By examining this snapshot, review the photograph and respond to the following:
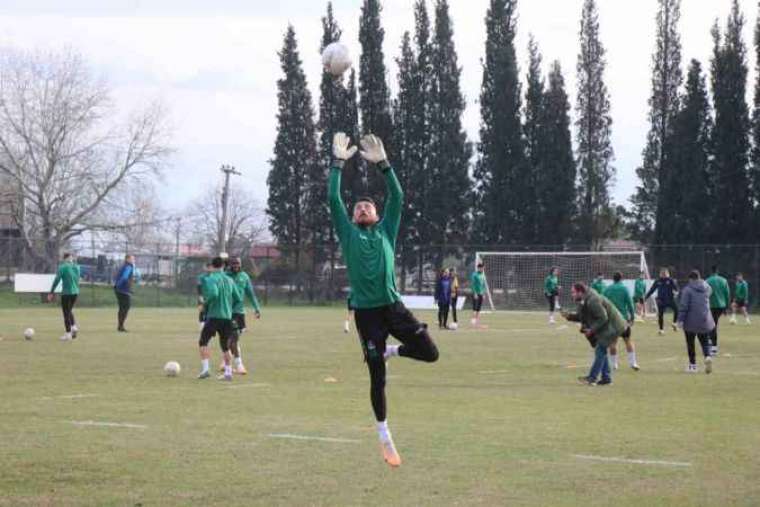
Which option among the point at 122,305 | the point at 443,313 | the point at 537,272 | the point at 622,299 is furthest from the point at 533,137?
the point at 622,299

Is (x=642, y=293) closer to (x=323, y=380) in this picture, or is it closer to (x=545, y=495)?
(x=323, y=380)

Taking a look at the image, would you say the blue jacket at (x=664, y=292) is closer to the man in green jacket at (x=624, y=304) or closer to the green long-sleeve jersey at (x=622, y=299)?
the man in green jacket at (x=624, y=304)

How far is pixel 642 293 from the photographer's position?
45.6 metres

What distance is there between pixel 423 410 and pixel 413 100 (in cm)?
6309

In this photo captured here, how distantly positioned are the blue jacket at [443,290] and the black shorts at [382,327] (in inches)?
1106

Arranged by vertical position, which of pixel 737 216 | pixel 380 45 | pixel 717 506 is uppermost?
pixel 380 45

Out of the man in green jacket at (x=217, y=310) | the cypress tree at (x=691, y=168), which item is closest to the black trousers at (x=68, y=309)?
the man in green jacket at (x=217, y=310)

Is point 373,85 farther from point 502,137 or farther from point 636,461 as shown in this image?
point 636,461

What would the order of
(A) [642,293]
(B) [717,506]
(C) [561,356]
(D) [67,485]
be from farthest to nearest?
(A) [642,293] < (C) [561,356] < (D) [67,485] < (B) [717,506]

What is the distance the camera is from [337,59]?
39.0 feet

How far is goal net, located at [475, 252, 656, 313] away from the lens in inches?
2391

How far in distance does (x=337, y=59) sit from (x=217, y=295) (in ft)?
29.1

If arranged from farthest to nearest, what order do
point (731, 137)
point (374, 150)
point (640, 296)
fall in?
point (731, 137)
point (640, 296)
point (374, 150)

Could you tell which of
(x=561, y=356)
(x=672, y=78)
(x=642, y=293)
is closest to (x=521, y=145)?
(x=672, y=78)
